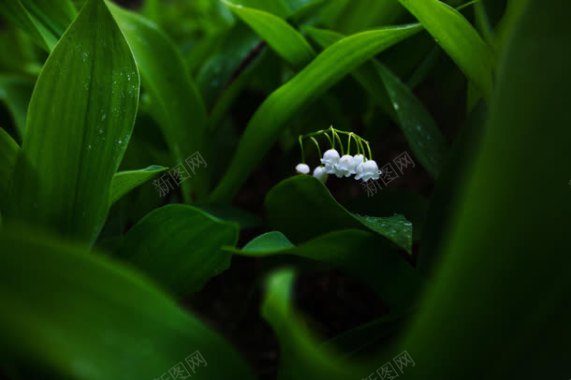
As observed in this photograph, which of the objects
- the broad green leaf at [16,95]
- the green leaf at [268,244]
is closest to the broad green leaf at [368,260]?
the green leaf at [268,244]

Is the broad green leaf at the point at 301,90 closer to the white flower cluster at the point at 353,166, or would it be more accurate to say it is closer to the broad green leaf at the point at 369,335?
the white flower cluster at the point at 353,166

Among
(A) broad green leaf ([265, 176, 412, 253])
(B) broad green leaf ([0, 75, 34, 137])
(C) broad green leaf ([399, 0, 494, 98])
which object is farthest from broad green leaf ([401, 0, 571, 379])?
(B) broad green leaf ([0, 75, 34, 137])

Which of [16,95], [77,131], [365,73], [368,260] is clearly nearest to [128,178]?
[77,131]

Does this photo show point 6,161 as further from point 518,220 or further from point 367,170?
point 518,220

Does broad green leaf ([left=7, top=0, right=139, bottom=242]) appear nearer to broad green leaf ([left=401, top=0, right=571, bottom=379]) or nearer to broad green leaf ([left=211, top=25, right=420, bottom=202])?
broad green leaf ([left=211, top=25, right=420, bottom=202])

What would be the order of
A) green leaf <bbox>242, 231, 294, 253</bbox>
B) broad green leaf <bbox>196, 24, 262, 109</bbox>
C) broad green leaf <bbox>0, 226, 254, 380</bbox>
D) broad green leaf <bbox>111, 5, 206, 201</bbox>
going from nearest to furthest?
broad green leaf <bbox>0, 226, 254, 380</bbox>
green leaf <bbox>242, 231, 294, 253</bbox>
broad green leaf <bbox>111, 5, 206, 201</bbox>
broad green leaf <bbox>196, 24, 262, 109</bbox>

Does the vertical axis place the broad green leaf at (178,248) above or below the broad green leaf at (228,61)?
below

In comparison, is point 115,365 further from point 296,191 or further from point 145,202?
point 145,202

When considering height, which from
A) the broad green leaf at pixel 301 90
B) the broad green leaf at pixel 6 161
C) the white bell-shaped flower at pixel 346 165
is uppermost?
the broad green leaf at pixel 6 161
